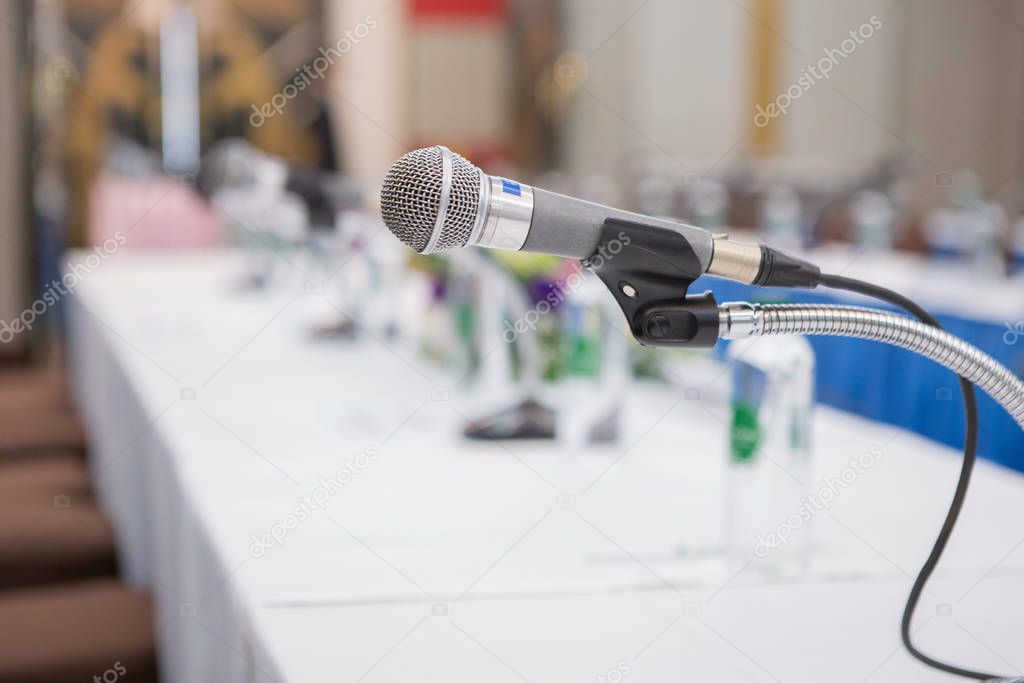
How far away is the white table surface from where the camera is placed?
37.1 inches

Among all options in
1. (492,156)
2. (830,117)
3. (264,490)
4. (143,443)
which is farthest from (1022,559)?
(492,156)

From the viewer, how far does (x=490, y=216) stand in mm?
762

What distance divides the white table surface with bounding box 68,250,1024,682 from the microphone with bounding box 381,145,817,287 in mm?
322

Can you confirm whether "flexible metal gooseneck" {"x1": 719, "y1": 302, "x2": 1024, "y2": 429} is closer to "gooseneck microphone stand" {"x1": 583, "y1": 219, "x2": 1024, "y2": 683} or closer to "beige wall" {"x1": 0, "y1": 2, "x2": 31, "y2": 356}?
"gooseneck microphone stand" {"x1": 583, "y1": 219, "x2": 1024, "y2": 683}

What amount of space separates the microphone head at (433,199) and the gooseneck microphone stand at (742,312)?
0.09 meters

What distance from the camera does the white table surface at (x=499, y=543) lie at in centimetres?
94

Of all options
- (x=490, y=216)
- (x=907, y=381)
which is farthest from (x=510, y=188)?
(x=907, y=381)

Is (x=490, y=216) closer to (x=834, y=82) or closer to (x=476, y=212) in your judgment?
(x=476, y=212)

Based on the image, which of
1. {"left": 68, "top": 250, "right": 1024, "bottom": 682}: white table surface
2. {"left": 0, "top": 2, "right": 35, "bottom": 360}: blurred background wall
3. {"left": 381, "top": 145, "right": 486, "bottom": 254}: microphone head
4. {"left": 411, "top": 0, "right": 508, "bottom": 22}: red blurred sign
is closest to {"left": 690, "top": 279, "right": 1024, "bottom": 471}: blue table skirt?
{"left": 68, "top": 250, "right": 1024, "bottom": 682}: white table surface

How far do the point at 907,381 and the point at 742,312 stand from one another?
93.0 inches

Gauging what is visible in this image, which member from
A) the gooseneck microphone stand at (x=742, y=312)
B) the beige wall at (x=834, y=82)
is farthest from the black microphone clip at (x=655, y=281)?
the beige wall at (x=834, y=82)

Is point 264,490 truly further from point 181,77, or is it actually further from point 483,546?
point 181,77

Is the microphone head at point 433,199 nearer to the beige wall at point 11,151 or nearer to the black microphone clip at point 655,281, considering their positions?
the black microphone clip at point 655,281

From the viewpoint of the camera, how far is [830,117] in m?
7.68
